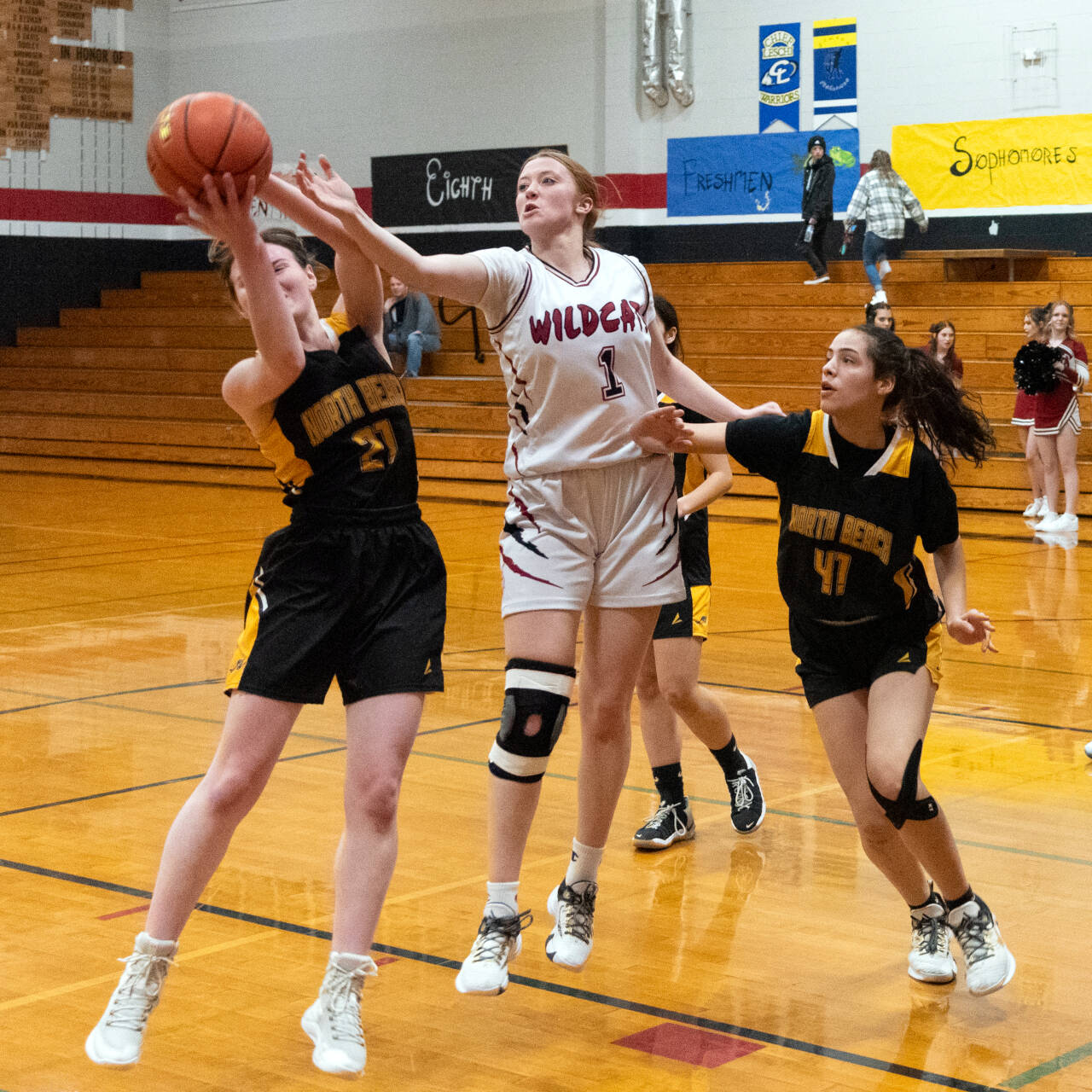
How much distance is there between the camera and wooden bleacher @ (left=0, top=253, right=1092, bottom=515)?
44.4ft

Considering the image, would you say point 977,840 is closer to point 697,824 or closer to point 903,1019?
point 697,824

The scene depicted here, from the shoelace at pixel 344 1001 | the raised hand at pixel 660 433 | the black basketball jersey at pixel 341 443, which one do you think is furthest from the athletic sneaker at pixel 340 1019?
the raised hand at pixel 660 433

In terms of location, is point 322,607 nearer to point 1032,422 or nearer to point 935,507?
point 935,507

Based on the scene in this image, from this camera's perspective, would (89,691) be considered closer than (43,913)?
No

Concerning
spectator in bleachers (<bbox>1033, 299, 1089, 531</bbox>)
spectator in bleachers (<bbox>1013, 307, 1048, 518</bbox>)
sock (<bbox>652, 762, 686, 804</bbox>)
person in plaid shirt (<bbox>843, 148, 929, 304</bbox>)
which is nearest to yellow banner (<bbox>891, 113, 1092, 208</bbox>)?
person in plaid shirt (<bbox>843, 148, 929, 304</bbox>)

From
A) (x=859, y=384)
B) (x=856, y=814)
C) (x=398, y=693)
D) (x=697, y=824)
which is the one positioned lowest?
(x=697, y=824)

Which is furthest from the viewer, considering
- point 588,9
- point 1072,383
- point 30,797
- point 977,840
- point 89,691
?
point 588,9

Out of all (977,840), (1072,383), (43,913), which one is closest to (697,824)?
(977,840)

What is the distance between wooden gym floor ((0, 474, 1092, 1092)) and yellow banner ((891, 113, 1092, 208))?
9212mm

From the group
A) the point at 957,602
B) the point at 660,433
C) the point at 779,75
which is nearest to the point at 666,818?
the point at 957,602

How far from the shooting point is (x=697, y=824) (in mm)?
4531

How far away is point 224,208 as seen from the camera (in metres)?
2.68

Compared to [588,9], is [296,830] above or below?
below

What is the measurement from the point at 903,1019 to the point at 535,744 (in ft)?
2.93
